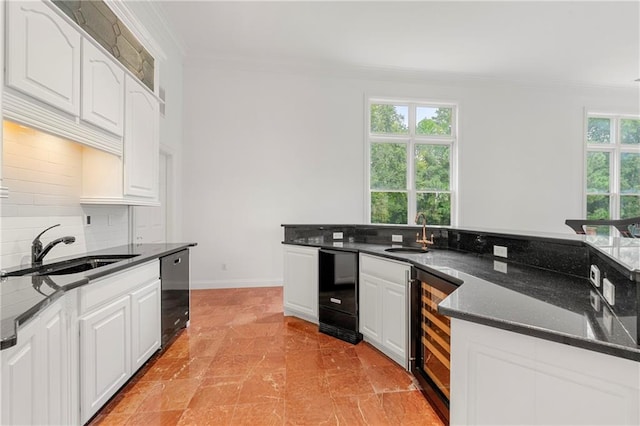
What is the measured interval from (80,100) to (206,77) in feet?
9.53

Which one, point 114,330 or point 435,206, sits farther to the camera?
point 435,206

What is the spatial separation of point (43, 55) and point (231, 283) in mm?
3462

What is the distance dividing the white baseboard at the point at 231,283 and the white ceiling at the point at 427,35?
3.52 metres

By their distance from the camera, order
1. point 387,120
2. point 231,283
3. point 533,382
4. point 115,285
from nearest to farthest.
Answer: point 533,382 < point 115,285 < point 231,283 < point 387,120

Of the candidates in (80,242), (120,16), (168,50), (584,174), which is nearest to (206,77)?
(168,50)

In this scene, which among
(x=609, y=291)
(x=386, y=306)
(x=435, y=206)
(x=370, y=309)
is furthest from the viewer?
(x=435, y=206)

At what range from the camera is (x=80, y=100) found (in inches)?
66.4

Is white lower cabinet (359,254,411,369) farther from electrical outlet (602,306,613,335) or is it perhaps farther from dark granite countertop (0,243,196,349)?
dark granite countertop (0,243,196,349)

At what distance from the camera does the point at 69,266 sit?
5.99 feet

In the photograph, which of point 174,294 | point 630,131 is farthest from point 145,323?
point 630,131

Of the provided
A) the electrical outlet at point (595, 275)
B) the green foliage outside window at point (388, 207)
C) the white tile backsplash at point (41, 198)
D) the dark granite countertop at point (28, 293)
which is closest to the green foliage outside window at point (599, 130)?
the green foliage outside window at point (388, 207)

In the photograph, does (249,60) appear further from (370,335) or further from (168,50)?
(370,335)

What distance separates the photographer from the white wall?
4219 millimetres

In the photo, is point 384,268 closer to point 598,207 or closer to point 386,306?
point 386,306
